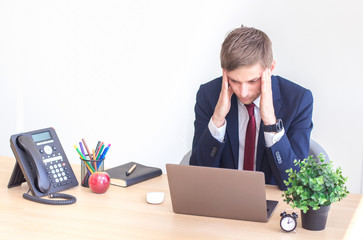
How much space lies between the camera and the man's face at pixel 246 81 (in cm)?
203

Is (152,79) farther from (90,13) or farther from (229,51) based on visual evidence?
(229,51)

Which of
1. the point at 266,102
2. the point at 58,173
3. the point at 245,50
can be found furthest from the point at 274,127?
the point at 58,173

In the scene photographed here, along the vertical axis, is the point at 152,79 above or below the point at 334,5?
below

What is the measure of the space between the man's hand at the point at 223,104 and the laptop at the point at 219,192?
0.62 m

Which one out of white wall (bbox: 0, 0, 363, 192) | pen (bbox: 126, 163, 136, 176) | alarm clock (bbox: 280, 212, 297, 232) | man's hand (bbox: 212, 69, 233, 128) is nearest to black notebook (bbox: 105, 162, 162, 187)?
pen (bbox: 126, 163, 136, 176)

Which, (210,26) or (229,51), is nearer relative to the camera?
(229,51)

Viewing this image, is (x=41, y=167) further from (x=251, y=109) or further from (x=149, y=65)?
(x=149, y=65)

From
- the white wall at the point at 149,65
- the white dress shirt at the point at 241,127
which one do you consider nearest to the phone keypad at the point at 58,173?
the white dress shirt at the point at 241,127

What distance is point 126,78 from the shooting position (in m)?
3.53

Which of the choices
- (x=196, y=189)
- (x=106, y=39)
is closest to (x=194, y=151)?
(x=196, y=189)

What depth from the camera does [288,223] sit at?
4.75 feet

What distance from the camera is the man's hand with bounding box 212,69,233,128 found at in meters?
2.14

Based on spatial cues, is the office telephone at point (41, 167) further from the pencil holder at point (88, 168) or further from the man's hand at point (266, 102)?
the man's hand at point (266, 102)

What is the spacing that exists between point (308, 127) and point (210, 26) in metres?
1.28
